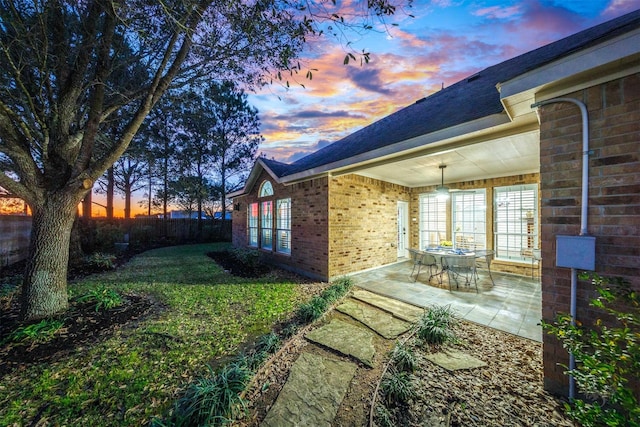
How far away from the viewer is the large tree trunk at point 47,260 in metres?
3.91

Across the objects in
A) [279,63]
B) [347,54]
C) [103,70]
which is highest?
[279,63]

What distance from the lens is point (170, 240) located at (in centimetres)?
1566

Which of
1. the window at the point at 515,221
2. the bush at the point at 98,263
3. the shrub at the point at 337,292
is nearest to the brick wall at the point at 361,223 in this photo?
the shrub at the point at 337,292

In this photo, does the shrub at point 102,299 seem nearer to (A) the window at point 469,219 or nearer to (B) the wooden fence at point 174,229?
(A) the window at point 469,219

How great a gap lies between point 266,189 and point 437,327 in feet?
26.2

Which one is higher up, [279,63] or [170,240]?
[279,63]

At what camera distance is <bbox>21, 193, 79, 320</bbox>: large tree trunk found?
154 inches

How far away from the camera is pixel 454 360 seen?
2990 mm

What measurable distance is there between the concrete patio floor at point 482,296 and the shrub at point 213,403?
3736 mm

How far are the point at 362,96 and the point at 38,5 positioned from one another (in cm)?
627

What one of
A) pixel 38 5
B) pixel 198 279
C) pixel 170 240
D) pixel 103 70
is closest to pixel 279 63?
pixel 103 70

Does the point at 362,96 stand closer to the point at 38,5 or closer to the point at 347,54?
the point at 347,54

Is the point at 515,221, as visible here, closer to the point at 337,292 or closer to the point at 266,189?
the point at 337,292

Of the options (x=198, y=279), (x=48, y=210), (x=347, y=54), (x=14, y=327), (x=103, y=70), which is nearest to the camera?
(x=347, y=54)
